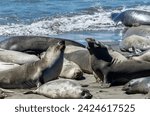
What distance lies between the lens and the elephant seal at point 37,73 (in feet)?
24.0

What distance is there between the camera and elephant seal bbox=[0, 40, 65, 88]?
7.33 meters

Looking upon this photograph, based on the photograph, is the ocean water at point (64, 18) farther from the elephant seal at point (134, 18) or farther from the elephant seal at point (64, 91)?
the elephant seal at point (64, 91)

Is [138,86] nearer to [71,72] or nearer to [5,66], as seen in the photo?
[71,72]

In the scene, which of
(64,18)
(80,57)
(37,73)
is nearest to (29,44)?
(80,57)

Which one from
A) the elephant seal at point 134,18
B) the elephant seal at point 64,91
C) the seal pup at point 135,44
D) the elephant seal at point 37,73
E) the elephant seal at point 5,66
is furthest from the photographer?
the elephant seal at point 134,18

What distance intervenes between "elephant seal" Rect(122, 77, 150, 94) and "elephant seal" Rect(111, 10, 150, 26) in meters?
6.76

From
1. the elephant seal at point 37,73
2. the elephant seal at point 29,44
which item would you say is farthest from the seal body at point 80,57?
the elephant seal at point 37,73

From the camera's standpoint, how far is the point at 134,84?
22.5ft

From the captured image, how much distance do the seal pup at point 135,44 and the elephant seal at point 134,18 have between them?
3124mm

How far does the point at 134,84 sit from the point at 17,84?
5.19 feet

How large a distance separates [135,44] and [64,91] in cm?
405

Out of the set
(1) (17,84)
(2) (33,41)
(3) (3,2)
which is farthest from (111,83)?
(3) (3,2)

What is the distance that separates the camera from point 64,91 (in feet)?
21.1

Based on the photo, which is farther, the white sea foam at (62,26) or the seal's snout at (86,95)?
the white sea foam at (62,26)
